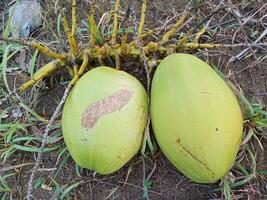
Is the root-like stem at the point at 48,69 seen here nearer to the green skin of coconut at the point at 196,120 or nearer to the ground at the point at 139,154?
the ground at the point at 139,154

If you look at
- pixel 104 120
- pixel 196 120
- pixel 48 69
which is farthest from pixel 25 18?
pixel 196 120

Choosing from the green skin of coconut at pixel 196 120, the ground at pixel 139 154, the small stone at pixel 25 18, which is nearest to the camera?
the green skin of coconut at pixel 196 120

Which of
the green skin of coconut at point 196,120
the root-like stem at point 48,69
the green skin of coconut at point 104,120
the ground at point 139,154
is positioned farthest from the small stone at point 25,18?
the green skin of coconut at point 196,120

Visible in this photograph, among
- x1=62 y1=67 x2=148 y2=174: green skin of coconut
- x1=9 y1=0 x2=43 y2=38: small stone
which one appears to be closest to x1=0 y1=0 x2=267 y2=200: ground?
x1=9 y1=0 x2=43 y2=38: small stone

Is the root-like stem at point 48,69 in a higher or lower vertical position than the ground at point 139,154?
higher

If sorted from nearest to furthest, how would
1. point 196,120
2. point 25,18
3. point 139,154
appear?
point 196,120
point 139,154
point 25,18

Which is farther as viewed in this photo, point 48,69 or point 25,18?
point 25,18

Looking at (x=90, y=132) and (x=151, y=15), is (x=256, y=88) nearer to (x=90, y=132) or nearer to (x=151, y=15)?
(x=151, y=15)

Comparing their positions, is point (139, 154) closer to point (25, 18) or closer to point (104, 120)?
point (104, 120)

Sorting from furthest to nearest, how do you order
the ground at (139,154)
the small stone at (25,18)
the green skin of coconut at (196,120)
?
the small stone at (25,18)
the ground at (139,154)
the green skin of coconut at (196,120)
